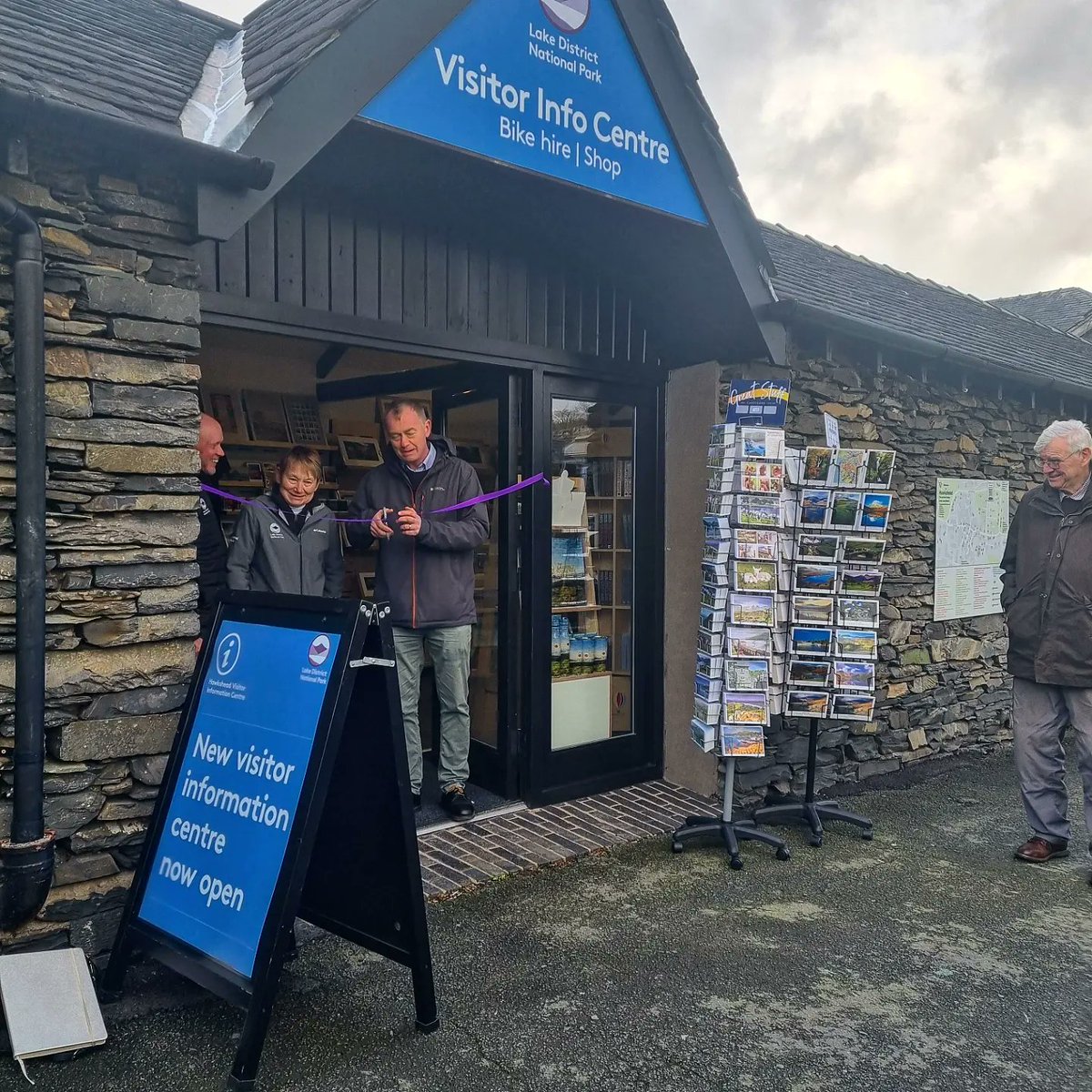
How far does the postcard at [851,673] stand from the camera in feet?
14.9

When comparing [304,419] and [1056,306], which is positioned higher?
[1056,306]

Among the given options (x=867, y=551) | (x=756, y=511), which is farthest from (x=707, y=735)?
(x=867, y=551)

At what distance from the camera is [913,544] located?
6.33m

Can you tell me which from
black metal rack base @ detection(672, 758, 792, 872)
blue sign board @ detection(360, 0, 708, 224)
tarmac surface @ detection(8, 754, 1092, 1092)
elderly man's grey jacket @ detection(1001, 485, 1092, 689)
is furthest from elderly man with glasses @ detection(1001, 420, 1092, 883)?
blue sign board @ detection(360, 0, 708, 224)

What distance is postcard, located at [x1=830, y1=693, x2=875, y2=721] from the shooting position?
4574 millimetres

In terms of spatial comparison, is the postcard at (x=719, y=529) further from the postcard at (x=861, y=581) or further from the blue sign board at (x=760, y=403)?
the postcard at (x=861, y=581)

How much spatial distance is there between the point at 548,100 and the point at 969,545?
15.6ft

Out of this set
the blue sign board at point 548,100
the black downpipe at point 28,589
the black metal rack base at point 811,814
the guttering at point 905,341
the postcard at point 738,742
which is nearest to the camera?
the black downpipe at point 28,589

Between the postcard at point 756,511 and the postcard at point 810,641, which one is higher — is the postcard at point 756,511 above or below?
A: above

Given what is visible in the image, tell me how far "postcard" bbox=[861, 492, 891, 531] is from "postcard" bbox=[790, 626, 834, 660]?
564 millimetres

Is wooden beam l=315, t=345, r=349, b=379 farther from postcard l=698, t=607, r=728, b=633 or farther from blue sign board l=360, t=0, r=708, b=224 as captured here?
postcard l=698, t=607, r=728, b=633

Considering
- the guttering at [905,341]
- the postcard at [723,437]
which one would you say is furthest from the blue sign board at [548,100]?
the postcard at [723,437]

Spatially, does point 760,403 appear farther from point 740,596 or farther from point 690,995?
point 690,995

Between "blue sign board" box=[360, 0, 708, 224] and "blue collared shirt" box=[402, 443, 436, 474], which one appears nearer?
"blue sign board" box=[360, 0, 708, 224]
